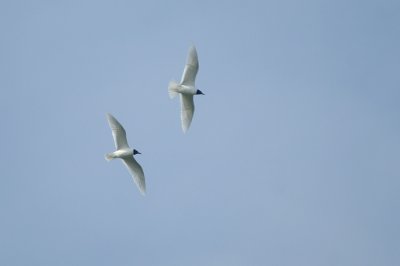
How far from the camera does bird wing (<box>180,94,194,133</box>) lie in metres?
58.5

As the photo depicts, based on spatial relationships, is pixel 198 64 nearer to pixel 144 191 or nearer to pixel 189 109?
pixel 189 109

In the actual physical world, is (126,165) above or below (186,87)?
below

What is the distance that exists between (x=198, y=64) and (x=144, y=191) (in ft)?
21.7

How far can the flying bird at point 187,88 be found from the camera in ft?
189

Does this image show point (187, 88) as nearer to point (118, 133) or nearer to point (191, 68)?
point (191, 68)

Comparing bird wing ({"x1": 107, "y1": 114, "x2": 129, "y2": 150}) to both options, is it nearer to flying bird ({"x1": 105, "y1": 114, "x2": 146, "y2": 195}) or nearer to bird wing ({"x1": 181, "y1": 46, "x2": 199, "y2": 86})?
flying bird ({"x1": 105, "y1": 114, "x2": 146, "y2": 195})

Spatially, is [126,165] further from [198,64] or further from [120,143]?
[198,64]

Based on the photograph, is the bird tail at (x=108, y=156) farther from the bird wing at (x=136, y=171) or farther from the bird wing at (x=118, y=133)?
the bird wing at (x=136, y=171)

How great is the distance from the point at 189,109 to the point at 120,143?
13.0 ft

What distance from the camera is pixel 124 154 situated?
5731cm

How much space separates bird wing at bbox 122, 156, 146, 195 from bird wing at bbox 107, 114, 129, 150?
83 centimetres

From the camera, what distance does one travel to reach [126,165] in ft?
191

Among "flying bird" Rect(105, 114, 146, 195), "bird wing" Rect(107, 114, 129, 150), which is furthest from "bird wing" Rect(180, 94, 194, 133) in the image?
"bird wing" Rect(107, 114, 129, 150)

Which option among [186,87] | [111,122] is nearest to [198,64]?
[186,87]
